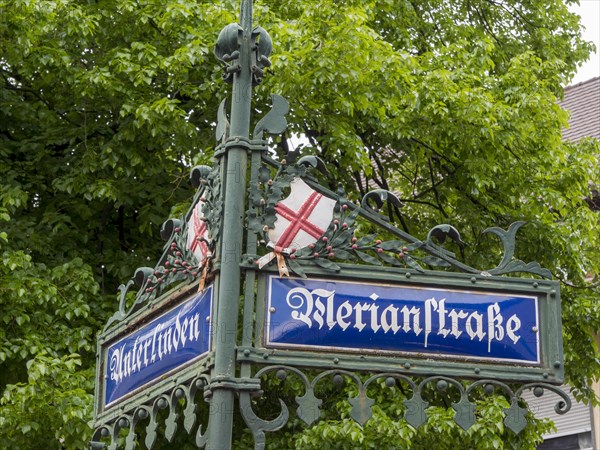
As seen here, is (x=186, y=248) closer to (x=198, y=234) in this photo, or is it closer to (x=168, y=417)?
(x=198, y=234)

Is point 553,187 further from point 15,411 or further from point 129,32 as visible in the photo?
point 15,411

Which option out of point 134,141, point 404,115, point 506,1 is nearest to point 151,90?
point 134,141

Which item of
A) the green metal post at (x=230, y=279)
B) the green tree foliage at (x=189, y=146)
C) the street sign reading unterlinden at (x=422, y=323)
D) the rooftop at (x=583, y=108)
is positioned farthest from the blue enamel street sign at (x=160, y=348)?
the rooftop at (x=583, y=108)

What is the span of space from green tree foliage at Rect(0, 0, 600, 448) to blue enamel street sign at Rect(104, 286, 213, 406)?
19.5 feet

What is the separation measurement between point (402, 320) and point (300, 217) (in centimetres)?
47

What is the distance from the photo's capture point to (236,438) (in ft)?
36.7

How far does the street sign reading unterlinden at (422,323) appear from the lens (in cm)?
383

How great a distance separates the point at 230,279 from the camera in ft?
12.4

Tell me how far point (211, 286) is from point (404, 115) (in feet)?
27.0

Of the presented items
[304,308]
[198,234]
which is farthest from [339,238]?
[198,234]

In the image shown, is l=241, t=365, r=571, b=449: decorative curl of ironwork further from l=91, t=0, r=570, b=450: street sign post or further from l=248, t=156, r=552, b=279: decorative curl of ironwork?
l=248, t=156, r=552, b=279: decorative curl of ironwork

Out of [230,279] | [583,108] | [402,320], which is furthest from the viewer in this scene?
[583,108]

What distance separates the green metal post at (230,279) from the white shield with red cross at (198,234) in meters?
0.15

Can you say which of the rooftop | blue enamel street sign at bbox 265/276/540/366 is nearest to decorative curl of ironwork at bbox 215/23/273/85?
blue enamel street sign at bbox 265/276/540/366
